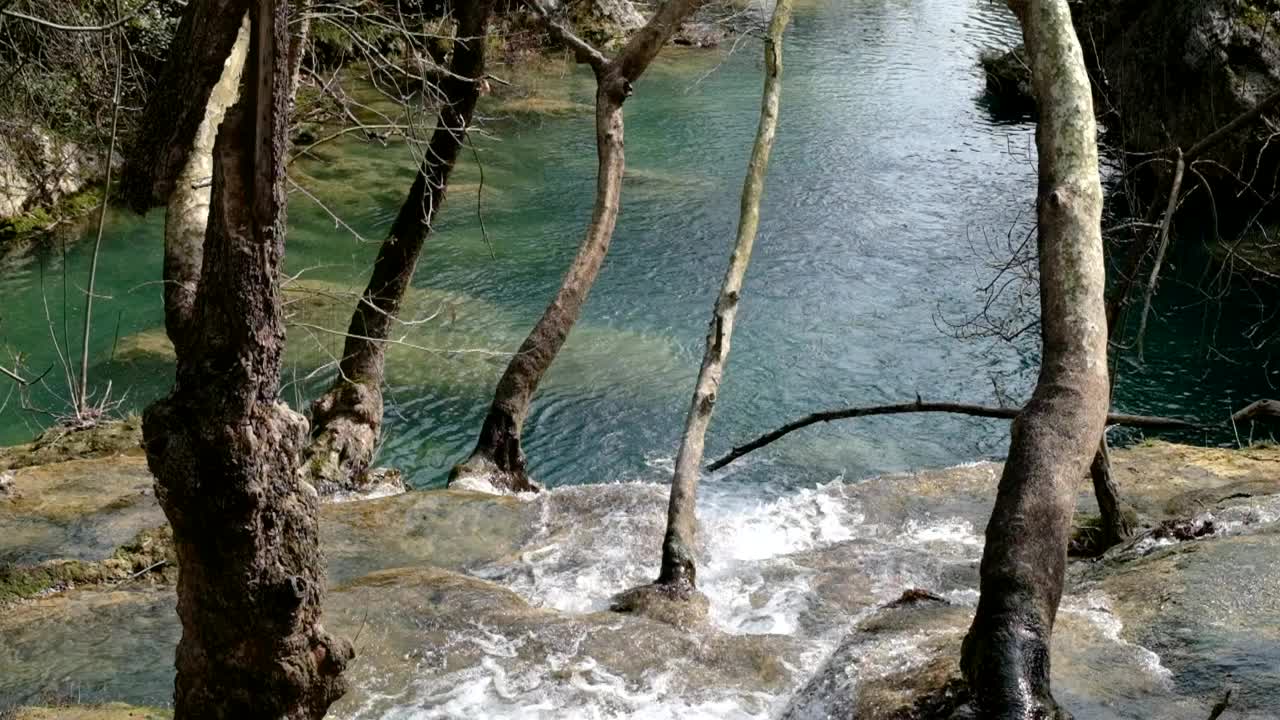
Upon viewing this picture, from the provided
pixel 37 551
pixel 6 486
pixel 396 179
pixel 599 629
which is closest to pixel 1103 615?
pixel 599 629

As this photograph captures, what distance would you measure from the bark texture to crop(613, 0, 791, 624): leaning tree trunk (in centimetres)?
328

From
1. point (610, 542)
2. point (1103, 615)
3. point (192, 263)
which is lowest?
point (610, 542)

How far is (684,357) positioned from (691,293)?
5.92 ft

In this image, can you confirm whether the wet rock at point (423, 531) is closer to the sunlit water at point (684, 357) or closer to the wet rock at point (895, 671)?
the sunlit water at point (684, 357)

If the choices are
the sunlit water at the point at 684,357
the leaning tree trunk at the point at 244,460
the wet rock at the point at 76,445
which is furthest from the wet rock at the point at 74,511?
the leaning tree trunk at the point at 244,460

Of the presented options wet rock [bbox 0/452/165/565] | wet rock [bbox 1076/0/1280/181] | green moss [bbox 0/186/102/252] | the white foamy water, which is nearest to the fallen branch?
the white foamy water

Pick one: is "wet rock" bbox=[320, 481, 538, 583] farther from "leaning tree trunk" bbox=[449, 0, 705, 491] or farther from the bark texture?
the bark texture

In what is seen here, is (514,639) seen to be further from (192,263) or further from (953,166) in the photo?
(953,166)

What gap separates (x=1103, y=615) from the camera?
472 cm

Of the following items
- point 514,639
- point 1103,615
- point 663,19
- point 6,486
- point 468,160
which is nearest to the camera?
point 1103,615

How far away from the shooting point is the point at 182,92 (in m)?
3.57

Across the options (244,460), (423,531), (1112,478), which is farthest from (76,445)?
(1112,478)

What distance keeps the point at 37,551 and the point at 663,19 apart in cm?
512

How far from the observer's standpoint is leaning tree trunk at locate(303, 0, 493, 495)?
28.6ft
